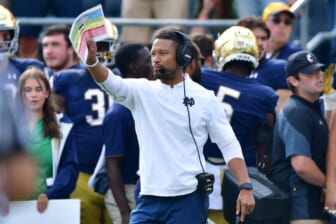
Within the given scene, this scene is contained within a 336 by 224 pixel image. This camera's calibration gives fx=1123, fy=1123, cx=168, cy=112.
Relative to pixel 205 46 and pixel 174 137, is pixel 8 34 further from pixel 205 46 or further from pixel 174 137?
pixel 174 137

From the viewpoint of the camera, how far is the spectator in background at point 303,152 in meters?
7.39

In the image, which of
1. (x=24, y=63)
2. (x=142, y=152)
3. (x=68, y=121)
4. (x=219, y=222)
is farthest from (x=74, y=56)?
(x=142, y=152)

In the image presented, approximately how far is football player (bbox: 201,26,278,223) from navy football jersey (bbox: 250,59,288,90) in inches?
29.0

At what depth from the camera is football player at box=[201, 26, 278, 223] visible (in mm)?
7895

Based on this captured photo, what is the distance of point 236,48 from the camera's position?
812cm

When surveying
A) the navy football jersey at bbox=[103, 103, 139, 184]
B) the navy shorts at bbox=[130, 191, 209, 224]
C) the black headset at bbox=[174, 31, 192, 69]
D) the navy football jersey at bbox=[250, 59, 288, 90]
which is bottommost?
the navy shorts at bbox=[130, 191, 209, 224]

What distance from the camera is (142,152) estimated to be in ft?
22.0

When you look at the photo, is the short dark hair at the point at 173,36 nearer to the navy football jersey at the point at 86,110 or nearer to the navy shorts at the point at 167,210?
the navy shorts at the point at 167,210

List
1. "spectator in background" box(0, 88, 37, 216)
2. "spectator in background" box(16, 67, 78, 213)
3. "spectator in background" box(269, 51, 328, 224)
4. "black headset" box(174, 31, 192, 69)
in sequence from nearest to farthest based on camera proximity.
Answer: "spectator in background" box(0, 88, 37, 216) → "black headset" box(174, 31, 192, 69) → "spectator in background" box(269, 51, 328, 224) → "spectator in background" box(16, 67, 78, 213)

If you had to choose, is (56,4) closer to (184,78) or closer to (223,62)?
(223,62)

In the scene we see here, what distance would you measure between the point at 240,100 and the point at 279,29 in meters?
2.08

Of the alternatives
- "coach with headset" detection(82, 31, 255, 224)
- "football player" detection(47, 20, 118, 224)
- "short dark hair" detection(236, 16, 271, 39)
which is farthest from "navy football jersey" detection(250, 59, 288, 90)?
"coach with headset" detection(82, 31, 255, 224)

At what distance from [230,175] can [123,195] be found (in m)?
0.82

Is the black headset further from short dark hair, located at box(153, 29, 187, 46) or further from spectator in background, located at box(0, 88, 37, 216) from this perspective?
spectator in background, located at box(0, 88, 37, 216)
